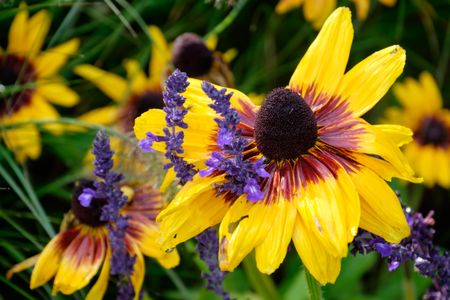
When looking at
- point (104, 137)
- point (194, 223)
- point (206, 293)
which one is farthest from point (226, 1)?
point (206, 293)

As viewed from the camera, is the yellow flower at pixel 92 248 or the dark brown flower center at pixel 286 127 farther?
the yellow flower at pixel 92 248

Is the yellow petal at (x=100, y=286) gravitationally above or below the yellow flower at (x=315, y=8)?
above

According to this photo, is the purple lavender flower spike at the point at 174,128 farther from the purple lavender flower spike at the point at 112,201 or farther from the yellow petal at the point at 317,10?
the yellow petal at the point at 317,10

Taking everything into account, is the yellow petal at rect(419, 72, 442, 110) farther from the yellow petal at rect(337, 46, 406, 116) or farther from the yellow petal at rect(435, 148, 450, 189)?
the yellow petal at rect(337, 46, 406, 116)

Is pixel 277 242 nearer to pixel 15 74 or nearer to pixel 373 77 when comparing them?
pixel 373 77

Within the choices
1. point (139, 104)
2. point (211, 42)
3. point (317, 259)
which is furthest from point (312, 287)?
point (139, 104)

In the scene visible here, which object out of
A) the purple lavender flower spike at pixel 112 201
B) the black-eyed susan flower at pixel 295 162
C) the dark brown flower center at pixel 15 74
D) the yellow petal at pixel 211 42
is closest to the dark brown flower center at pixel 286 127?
the black-eyed susan flower at pixel 295 162

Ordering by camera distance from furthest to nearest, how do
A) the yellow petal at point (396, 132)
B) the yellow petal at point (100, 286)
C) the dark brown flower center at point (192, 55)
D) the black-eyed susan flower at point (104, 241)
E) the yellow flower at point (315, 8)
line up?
the yellow flower at point (315, 8), the dark brown flower center at point (192, 55), the yellow petal at point (100, 286), the black-eyed susan flower at point (104, 241), the yellow petal at point (396, 132)
